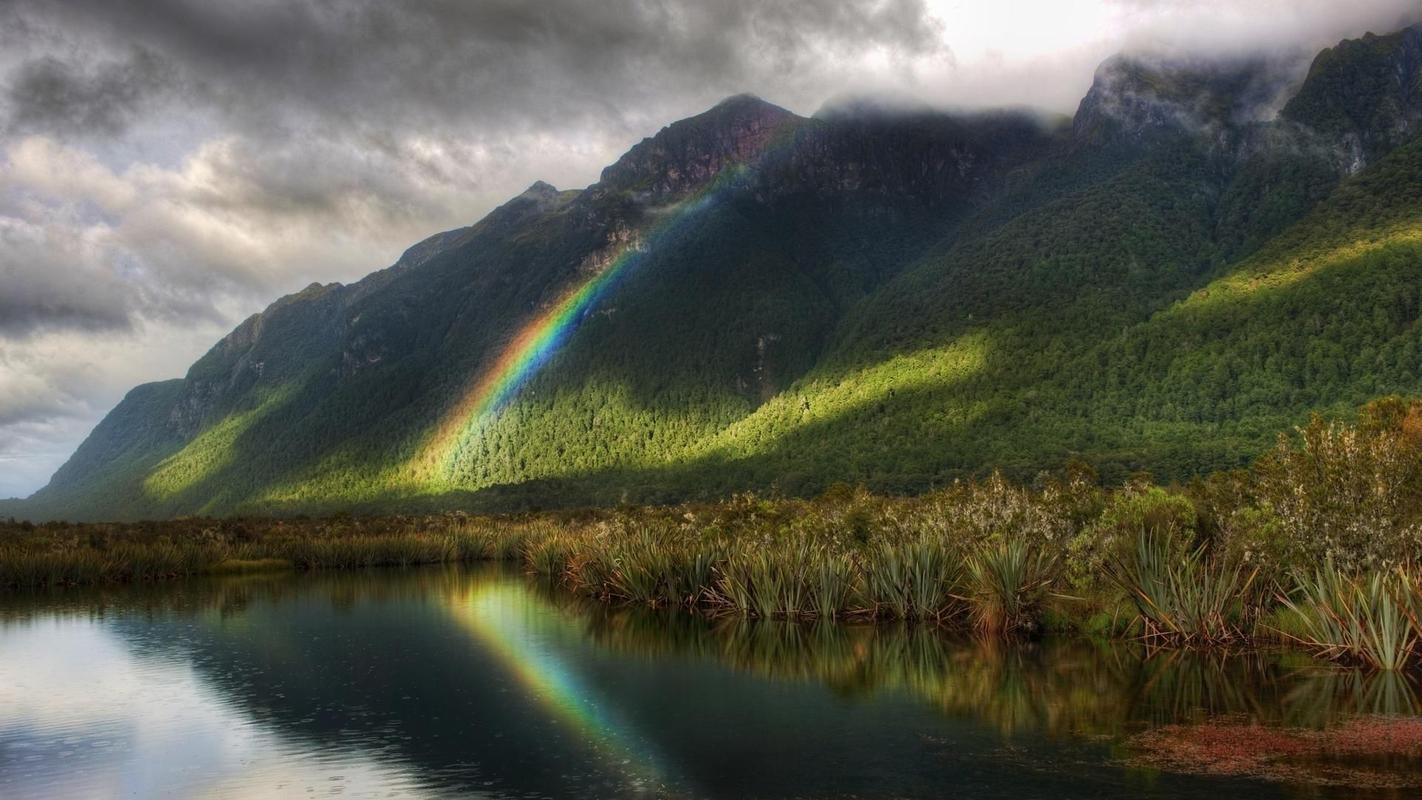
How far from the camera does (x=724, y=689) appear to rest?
18.6 metres

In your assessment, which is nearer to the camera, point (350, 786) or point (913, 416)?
point (350, 786)

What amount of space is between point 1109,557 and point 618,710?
38.5ft

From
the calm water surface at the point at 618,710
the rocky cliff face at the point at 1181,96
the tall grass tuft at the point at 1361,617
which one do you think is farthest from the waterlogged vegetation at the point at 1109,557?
the rocky cliff face at the point at 1181,96

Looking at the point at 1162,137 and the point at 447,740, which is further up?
the point at 1162,137

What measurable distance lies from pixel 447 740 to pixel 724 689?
547 centimetres

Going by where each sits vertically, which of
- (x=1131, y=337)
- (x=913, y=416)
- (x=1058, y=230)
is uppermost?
(x=1058, y=230)

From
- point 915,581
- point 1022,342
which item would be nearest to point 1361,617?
point 915,581

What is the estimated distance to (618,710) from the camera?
1708cm

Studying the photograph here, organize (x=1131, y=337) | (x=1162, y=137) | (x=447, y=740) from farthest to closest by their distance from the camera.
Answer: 1. (x=1162, y=137)
2. (x=1131, y=337)
3. (x=447, y=740)

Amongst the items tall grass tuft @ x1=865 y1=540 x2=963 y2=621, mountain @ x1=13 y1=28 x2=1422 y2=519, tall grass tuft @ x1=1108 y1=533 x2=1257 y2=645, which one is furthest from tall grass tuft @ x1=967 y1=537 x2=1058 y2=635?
mountain @ x1=13 y1=28 x2=1422 y2=519

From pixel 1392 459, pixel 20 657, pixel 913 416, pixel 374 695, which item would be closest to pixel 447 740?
pixel 374 695

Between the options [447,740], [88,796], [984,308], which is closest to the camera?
[88,796]

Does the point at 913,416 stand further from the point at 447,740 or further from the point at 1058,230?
the point at 447,740

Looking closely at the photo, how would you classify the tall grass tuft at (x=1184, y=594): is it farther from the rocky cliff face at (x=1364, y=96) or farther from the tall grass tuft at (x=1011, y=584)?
the rocky cliff face at (x=1364, y=96)
